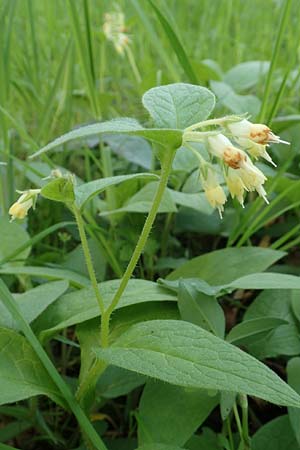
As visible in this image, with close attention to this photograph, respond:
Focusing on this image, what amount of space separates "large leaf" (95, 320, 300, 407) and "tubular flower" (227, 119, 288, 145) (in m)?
0.23

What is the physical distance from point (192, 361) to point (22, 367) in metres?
0.26

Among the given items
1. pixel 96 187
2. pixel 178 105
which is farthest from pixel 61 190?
pixel 178 105

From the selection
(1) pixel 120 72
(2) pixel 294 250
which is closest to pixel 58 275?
(2) pixel 294 250

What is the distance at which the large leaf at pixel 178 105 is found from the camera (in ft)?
2.73

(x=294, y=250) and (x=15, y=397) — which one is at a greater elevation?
(x=15, y=397)

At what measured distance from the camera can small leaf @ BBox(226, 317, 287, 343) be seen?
902 millimetres

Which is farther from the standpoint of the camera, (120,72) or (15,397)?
(120,72)

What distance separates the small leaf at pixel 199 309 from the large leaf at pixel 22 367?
0.21m

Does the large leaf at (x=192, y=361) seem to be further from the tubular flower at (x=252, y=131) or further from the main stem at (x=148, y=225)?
the tubular flower at (x=252, y=131)

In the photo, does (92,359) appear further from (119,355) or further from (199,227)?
(199,227)

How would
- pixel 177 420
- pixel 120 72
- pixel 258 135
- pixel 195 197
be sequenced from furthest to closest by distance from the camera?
pixel 120 72, pixel 195 197, pixel 177 420, pixel 258 135

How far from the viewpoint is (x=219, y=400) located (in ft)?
2.86

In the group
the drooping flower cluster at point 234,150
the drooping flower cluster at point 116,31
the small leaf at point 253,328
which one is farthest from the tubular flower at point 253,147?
the drooping flower cluster at point 116,31

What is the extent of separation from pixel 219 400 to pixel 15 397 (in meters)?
0.27
